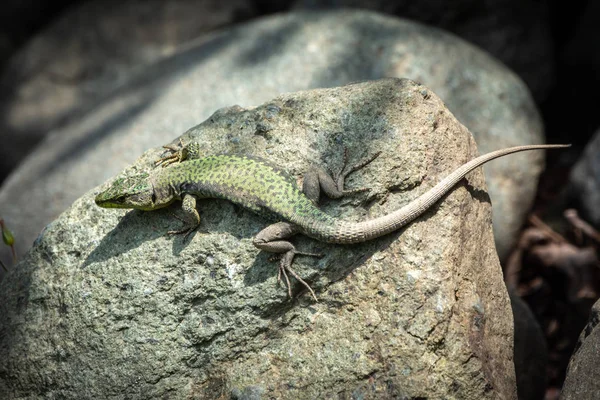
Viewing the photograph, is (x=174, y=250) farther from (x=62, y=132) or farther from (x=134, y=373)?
(x=62, y=132)

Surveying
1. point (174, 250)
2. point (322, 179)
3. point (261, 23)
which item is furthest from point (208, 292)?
point (261, 23)

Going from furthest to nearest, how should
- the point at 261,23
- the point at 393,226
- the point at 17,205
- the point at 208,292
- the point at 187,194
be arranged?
the point at 261,23 → the point at 17,205 → the point at 187,194 → the point at 208,292 → the point at 393,226

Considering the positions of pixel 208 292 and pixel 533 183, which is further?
pixel 533 183

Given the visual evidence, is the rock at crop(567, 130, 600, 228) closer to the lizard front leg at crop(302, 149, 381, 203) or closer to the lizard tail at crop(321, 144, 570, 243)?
the lizard tail at crop(321, 144, 570, 243)

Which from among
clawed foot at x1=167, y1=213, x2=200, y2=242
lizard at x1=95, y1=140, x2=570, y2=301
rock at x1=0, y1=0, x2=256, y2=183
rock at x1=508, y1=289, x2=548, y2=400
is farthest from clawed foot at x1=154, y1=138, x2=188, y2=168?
rock at x1=0, y1=0, x2=256, y2=183

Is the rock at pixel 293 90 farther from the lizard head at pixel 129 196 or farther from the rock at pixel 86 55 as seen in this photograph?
the lizard head at pixel 129 196

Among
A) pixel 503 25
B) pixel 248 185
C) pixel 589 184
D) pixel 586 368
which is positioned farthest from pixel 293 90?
pixel 586 368
